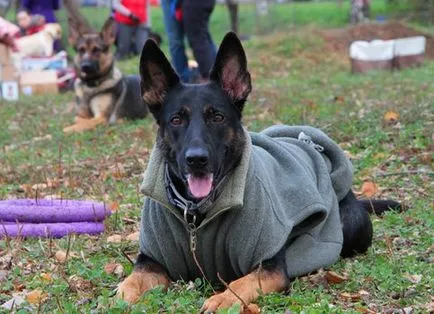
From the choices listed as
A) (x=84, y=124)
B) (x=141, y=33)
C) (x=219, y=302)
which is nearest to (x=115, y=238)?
(x=219, y=302)

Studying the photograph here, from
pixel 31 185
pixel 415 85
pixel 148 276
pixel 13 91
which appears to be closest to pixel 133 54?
pixel 13 91

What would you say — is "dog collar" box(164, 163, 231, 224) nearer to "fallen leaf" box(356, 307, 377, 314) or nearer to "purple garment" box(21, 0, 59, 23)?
"fallen leaf" box(356, 307, 377, 314)

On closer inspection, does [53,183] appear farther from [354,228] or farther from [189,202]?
[189,202]

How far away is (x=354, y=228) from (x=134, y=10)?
15429 mm

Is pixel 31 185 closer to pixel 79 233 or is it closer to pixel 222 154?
pixel 79 233

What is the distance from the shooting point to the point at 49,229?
5648mm

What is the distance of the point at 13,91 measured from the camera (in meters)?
15.3

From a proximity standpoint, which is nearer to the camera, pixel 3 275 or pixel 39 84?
pixel 3 275

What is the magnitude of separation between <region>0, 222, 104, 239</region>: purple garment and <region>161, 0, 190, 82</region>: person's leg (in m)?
6.48

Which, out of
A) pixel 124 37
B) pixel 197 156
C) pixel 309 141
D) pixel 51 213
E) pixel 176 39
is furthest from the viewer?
pixel 124 37

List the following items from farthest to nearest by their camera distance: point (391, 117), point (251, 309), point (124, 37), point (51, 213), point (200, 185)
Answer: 1. point (124, 37)
2. point (391, 117)
3. point (51, 213)
4. point (200, 185)
5. point (251, 309)

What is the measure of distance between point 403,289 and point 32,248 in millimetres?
2441

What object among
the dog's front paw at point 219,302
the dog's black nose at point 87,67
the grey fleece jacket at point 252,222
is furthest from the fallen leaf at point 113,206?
the dog's black nose at point 87,67

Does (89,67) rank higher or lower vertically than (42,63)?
higher
